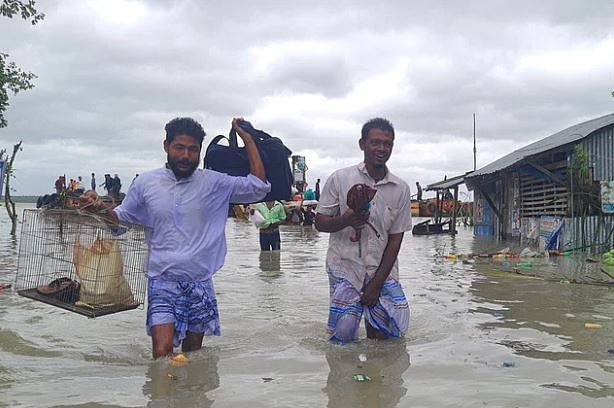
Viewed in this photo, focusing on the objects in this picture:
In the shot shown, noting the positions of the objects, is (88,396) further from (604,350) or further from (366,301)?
(604,350)

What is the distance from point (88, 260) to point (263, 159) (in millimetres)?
1389

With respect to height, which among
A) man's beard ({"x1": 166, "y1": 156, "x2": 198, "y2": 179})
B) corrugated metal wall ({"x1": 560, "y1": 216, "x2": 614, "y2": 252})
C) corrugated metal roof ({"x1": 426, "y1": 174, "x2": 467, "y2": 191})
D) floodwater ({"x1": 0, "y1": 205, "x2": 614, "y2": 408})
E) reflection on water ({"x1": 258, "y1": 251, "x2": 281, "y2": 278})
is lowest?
floodwater ({"x1": 0, "y1": 205, "x2": 614, "y2": 408})

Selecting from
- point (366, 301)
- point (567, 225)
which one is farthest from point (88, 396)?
point (567, 225)

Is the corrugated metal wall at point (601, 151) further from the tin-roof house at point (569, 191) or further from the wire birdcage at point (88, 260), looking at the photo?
the wire birdcage at point (88, 260)

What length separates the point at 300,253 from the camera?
48.7 feet

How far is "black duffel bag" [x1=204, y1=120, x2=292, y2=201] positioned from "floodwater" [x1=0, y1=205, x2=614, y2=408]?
49.3 inches

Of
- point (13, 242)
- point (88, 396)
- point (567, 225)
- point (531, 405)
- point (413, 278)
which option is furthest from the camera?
point (13, 242)

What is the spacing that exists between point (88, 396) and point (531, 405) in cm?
246

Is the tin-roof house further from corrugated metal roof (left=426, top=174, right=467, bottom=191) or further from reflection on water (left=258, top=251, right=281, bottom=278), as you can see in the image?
reflection on water (left=258, top=251, right=281, bottom=278)

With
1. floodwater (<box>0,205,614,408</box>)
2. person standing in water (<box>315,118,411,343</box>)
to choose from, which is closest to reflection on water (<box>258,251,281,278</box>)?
floodwater (<box>0,205,614,408</box>)

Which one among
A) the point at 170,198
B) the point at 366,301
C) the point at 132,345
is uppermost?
the point at 170,198

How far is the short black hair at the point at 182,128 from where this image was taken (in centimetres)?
417

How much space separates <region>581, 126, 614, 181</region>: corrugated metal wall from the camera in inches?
587

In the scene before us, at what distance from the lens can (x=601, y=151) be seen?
15.1 m
